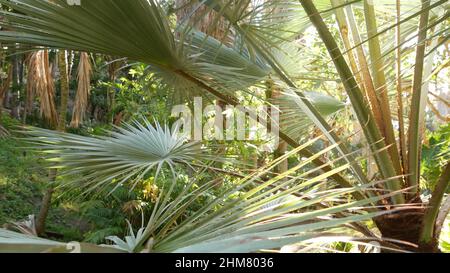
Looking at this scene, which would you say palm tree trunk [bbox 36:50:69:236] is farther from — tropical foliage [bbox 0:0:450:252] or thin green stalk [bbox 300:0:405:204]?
thin green stalk [bbox 300:0:405:204]

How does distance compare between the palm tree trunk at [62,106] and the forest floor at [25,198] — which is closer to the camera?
the palm tree trunk at [62,106]

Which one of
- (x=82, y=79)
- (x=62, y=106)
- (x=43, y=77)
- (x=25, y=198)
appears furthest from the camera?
(x=25, y=198)

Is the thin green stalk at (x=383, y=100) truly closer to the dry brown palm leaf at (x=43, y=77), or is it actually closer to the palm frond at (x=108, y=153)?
the palm frond at (x=108, y=153)

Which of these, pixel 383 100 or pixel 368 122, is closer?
pixel 368 122

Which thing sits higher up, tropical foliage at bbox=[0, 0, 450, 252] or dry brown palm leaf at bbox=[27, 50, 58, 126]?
dry brown palm leaf at bbox=[27, 50, 58, 126]

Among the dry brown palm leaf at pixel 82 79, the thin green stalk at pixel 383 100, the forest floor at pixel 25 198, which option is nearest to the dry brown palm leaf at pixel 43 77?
the dry brown palm leaf at pixel 82 79

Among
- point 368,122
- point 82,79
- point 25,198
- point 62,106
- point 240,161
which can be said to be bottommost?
point 25,198

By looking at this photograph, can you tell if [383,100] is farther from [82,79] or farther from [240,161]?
[82,79]

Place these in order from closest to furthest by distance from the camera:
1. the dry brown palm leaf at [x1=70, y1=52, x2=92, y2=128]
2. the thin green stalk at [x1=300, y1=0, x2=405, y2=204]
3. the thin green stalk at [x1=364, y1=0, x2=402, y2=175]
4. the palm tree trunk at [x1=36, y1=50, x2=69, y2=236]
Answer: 1. the thin green stalk at [x1=300, y1=0, x2=405, y2=204]
2. the thin green stalk at [x1=364, y1=0, x2=402, y2=175]
3. the palm tree trunk at [x1=36, y1=50, x2=69, y2=236]
4. the dry brown palm leaf at [x1=70, y1=52, x2=92, y2=128]

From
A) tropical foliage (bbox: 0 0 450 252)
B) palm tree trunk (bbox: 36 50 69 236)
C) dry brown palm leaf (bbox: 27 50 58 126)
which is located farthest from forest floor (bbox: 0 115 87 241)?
tropical foliage (bbox: 0 0 450 252)

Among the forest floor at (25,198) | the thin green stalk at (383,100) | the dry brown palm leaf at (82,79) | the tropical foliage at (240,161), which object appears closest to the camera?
the tropical foliage at (240,161)

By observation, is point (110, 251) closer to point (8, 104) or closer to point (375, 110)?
point (375, 110)

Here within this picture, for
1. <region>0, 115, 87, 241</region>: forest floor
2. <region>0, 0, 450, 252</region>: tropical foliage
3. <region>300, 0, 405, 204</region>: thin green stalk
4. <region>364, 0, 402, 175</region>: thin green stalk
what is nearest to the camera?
<region>0, 0, 450, 252</region>: tropical foliage

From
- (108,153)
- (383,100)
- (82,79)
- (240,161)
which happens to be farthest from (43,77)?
(383,100)
